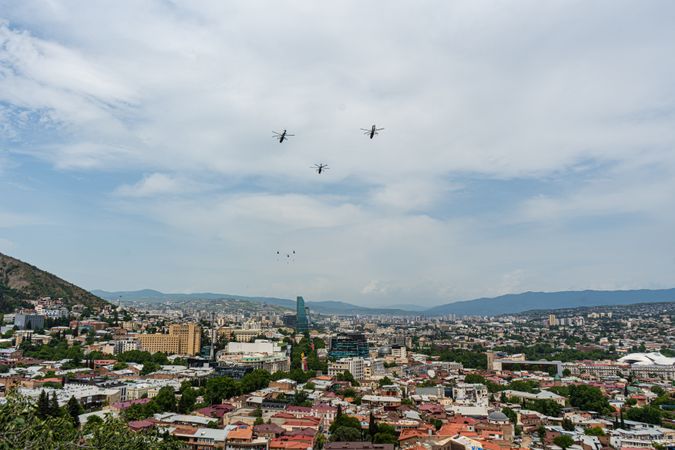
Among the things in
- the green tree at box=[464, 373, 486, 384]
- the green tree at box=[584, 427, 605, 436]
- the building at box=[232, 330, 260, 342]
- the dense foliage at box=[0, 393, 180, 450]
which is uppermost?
the dense foliage at box=[0, 393, 180, 450]

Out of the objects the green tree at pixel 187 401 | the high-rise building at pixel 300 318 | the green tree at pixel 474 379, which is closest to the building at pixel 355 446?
the green tree at pixel 187 401

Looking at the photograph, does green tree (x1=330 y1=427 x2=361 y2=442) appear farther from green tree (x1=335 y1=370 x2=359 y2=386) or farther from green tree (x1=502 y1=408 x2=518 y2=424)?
green tree (x1=335 y1=370 x2=359 y2=386)

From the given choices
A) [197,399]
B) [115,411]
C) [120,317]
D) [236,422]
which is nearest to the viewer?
[236,422]

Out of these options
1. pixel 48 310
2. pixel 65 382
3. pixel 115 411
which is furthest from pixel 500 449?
pixel 48 310

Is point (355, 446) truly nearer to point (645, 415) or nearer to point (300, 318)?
point (645, 415)

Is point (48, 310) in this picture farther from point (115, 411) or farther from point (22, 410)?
point (22, 410)

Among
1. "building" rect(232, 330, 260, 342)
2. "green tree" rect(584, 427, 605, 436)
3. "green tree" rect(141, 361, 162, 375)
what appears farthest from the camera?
"building" rect(232, 330, 260, 342)

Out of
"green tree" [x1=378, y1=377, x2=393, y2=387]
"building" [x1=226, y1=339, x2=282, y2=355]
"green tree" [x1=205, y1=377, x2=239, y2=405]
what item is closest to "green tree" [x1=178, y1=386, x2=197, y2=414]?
"green tree" [x1=205, y1=377, x2=239, y2=405]
